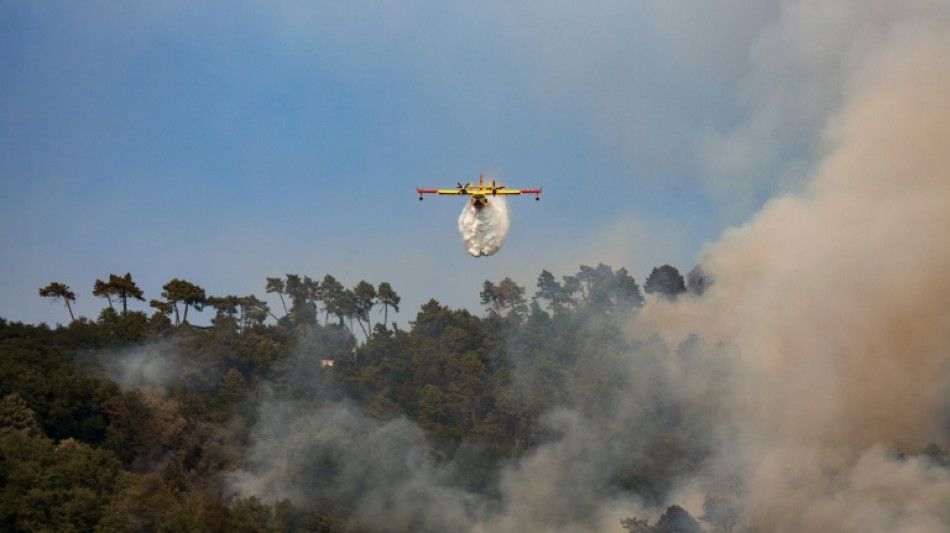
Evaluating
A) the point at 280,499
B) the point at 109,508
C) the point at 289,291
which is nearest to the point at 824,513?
the point at 280,499

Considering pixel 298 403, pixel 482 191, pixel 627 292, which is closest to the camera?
pixel 482 191

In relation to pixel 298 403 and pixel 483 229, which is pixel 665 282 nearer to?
pixel 298 403

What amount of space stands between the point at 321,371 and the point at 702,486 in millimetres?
41670

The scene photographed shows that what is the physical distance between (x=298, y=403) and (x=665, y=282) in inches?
1843

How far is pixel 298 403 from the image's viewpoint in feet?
323

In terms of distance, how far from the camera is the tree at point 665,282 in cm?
12450

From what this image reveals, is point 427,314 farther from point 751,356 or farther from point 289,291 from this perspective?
point 751,356

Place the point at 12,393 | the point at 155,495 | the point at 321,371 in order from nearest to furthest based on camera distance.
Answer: the point at 155,495
the point at 12,393
the point at 321,371

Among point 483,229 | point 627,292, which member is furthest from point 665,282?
point 483,229

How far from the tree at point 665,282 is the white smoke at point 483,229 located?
70615mm

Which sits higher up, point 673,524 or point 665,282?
point 665,282

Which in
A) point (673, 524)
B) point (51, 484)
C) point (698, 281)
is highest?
point (698, 281)

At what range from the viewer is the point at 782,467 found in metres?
72.4

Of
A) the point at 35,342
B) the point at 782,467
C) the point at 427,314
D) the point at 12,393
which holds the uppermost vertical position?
the point at 427,314
